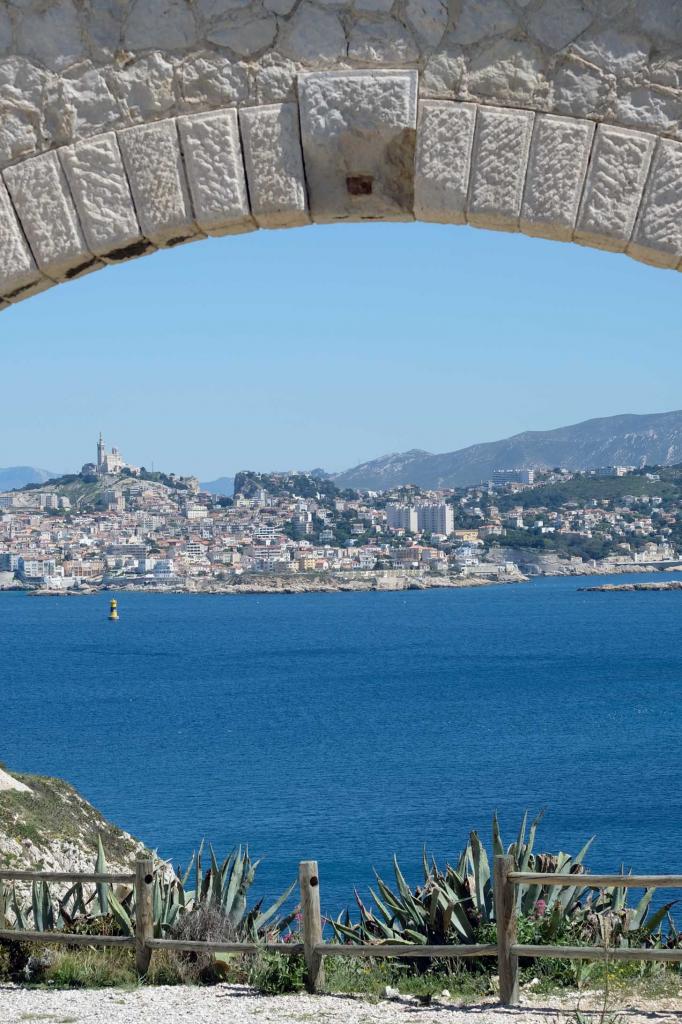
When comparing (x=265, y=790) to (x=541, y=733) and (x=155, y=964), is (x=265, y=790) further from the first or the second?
(x=155, y=964)

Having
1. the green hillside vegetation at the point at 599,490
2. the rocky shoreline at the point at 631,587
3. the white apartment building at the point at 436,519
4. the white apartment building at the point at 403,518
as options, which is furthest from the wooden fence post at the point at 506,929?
the white apartment building at the point at 403,518

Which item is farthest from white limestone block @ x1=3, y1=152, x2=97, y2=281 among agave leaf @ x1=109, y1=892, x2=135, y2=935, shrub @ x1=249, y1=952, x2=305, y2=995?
agave leaf @ x1=109, y1=892, x2=135, y2=935

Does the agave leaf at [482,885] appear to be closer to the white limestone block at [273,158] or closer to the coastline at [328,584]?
the white limestone block at [273,158]

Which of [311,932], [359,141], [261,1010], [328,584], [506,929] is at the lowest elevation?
[328,584]

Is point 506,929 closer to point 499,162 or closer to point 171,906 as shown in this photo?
point 171,906

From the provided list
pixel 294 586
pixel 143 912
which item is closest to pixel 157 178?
pixel 143 912

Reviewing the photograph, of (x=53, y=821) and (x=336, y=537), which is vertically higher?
(x=336, y=537)
